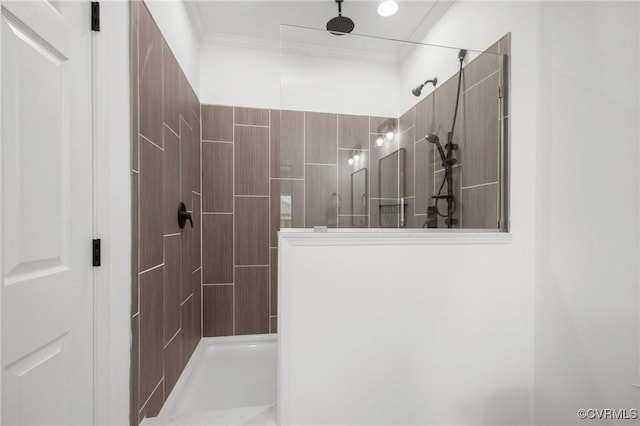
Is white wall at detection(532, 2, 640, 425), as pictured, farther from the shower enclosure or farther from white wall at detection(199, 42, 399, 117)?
white wall at detection(199, 42, 399, 117)

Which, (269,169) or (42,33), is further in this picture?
(269,169)

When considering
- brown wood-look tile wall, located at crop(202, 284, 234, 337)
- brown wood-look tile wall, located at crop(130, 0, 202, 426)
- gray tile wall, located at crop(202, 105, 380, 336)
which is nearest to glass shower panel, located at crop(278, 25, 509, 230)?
brown wood-look tile wall, located at crop(130, 0, 202, 426)

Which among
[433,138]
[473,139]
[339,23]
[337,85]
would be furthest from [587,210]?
[339,23]

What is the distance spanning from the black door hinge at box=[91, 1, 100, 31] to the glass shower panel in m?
0.66

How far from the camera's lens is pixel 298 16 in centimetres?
200

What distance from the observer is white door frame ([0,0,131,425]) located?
3.31 feet

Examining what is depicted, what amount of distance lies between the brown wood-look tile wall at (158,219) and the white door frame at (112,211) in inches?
1.4

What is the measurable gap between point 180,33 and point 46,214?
1475 mm

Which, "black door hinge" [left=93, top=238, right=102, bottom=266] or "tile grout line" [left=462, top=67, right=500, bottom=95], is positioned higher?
"tile grout line" [left=462, top=67, right=500, bottom=95]

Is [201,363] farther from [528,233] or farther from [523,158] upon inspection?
[523,158]

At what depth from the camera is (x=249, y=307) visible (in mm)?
2383

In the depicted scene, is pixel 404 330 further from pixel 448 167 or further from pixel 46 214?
pixel 46 214

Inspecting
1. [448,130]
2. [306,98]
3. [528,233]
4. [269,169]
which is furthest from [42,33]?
[528,233]

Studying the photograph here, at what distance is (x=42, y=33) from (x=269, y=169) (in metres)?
1.67
